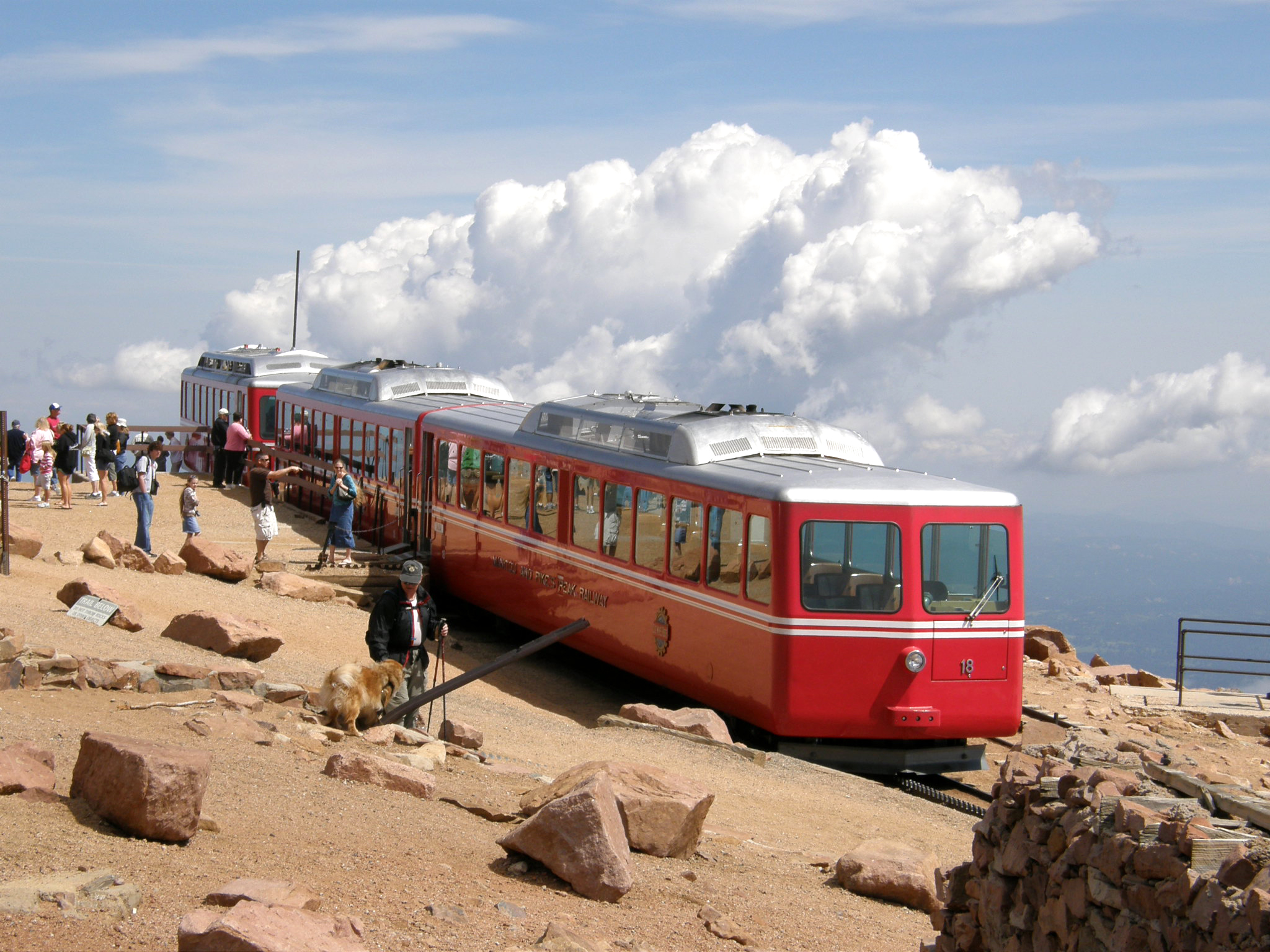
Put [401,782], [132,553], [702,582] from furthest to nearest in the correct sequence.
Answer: [132,553], [702,582], [401,782]

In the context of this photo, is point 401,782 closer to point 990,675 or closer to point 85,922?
point 85,922

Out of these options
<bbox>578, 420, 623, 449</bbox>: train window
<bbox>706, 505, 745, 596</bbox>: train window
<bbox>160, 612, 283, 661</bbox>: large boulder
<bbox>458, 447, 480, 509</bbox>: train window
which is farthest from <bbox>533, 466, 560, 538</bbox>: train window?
<bbox>160, 612, 283, 661</bbox>: large boulder

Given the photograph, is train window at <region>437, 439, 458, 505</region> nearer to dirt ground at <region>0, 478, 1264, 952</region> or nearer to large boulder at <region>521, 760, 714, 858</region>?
dirt ground at <region>0, 478, 1264, 952</region>

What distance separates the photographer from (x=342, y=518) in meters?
20.9

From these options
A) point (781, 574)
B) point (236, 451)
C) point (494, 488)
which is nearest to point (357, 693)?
point (781, 574)

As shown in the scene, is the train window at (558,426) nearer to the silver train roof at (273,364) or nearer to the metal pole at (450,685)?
the metal pole at (450,685)

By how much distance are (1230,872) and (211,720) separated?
6.35 meters

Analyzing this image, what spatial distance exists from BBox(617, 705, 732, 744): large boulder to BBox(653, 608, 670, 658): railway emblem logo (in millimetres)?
1228

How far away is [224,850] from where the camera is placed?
6613 millimetres

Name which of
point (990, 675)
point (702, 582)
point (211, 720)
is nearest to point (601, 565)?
point (702, 582)

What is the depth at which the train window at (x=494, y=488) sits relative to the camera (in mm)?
18391

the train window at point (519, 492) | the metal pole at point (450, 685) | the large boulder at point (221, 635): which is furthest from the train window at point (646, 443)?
the large boulder at point (221, 635)

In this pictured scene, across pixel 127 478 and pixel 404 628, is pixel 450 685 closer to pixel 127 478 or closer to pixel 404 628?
pixel 404 628

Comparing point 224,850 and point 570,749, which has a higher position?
point 224,850
